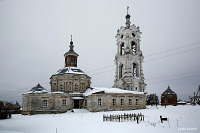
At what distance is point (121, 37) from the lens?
49.5 meters

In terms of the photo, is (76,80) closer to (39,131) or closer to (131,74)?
(131,74)

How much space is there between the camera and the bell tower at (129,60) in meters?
45.4

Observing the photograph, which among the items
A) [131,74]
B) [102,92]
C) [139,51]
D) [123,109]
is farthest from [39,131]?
[139,51]

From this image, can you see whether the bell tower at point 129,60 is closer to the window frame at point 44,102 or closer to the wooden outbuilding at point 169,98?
the wooden outbuilding at point 169,98

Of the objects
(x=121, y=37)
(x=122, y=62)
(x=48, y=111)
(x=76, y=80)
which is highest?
(x=121, y=37)

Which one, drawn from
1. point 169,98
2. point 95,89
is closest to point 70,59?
point 95,89

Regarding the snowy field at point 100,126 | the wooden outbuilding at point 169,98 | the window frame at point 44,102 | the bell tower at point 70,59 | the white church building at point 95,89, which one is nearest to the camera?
the snowy field at point 100,126

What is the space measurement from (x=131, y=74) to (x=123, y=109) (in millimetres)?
11495

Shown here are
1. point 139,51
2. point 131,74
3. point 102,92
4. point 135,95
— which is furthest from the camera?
point 139,51

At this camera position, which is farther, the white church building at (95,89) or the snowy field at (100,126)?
the white church building at (95,89)

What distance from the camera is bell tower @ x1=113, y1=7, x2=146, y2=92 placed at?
45.4 m

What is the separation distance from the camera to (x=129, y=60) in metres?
46.1

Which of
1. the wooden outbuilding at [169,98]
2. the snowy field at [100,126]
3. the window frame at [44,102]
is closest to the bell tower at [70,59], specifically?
the window frame at [44,102]

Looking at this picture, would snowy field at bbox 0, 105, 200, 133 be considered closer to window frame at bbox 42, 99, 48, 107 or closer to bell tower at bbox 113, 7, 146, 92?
window frame at bbox 42, 99, 48, 107
